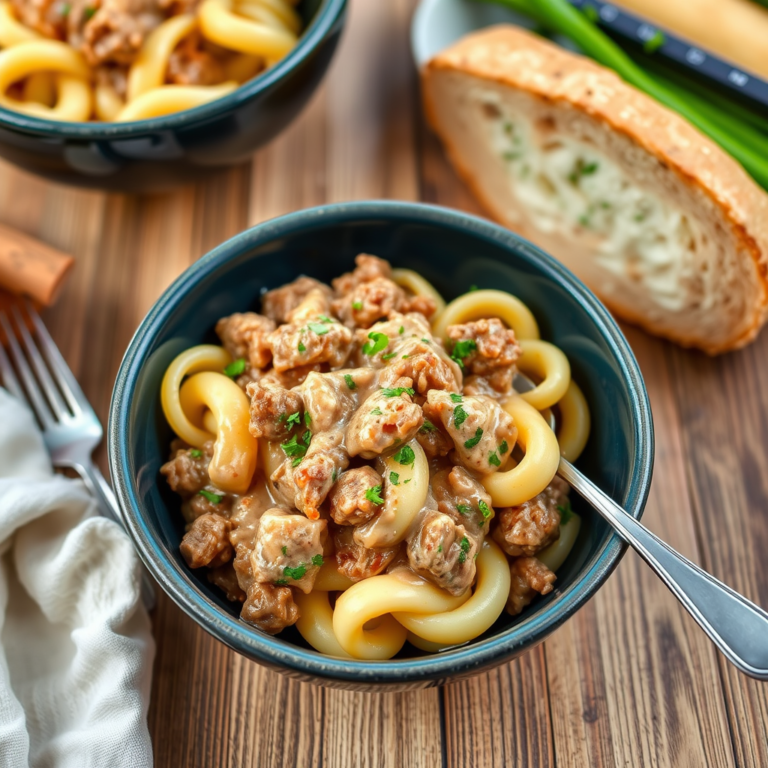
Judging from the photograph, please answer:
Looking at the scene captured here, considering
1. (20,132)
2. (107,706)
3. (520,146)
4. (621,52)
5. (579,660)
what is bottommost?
(107,706)

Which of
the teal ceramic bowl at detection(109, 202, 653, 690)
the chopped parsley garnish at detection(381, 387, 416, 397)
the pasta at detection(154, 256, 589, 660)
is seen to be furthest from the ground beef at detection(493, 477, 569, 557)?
the chopped parsley garnish at detection(381, 387, 416, 397)

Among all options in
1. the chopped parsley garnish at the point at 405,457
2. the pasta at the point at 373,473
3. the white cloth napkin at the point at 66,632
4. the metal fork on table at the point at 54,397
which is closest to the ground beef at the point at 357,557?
the pasta at the point at 373,473

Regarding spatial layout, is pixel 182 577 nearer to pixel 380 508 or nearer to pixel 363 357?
pixel 380 508

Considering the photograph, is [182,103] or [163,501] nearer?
[163,501]

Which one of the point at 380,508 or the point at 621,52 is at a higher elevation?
the point at 621,52

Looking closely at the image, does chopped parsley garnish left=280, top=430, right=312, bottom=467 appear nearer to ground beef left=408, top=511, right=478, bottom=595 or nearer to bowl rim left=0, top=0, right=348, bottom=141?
ground beef left=408, top=511, right=478, bottom=595

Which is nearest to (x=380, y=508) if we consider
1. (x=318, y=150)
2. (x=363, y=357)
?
(x=363, y=357)

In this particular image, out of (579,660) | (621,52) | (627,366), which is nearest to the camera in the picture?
(627,366)

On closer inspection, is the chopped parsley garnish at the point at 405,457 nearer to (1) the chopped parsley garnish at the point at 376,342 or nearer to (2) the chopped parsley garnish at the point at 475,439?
Result: (2) the chopped parsley garnish at the point at 475,439
